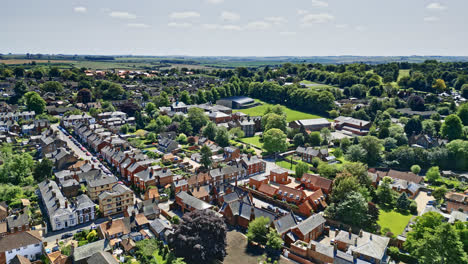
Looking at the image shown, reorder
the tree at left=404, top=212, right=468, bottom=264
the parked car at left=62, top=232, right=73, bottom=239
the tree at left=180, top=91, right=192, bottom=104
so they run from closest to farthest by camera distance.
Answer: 1. the tree at left=404, top=212, right=468, bottom=264
2. the parked car at left=62, top=232, right=73, bottom=239
3. the tree at left=180, top=91, right=192, bottom=104

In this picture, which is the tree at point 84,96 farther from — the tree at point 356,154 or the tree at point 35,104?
the tree at point 356,154

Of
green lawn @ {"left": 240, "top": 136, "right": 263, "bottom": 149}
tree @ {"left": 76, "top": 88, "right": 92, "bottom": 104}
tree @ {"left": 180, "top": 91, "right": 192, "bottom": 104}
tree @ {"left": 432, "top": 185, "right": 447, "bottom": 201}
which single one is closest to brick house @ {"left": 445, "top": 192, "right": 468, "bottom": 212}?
tree @ {"left": 432, "top": 185, "right": 447, "bottom": 201}

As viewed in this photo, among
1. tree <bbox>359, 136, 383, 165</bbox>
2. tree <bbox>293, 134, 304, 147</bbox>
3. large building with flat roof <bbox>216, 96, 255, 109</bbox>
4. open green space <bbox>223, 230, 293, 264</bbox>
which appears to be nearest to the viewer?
open green space <bbox>223, 230, 293, 264</bbox>

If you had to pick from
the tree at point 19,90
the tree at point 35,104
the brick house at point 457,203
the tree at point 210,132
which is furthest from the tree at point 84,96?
the brick house at point 457,203

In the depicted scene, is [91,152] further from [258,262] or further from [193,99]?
[193,99]

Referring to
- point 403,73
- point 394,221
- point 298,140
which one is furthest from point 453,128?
point 403,73

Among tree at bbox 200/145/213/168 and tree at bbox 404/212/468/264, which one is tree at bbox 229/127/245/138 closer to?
tree at bbox 200/145/213/168

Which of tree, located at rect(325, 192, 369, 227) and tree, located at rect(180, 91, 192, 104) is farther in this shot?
tree, located at rect(180, 91, 192, 104)
